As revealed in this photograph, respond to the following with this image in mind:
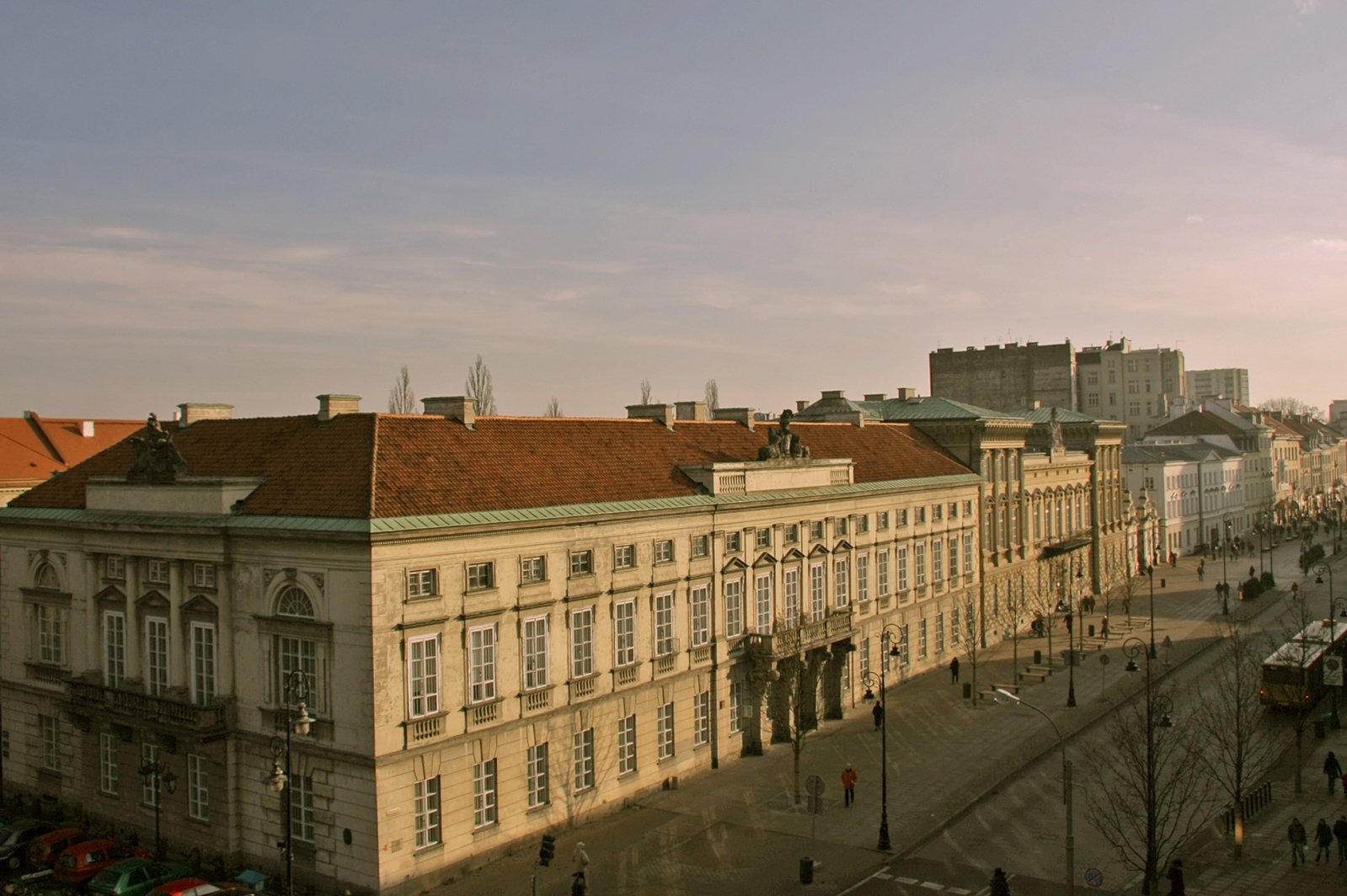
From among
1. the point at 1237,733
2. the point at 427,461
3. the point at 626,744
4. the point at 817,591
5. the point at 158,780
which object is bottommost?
the point at 626,744

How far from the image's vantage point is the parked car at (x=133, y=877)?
3388 centimetres

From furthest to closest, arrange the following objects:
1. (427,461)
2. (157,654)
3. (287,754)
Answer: (157,654) → (427,461) → (287,754)

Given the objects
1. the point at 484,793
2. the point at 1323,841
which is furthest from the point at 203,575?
the point at 1323,841

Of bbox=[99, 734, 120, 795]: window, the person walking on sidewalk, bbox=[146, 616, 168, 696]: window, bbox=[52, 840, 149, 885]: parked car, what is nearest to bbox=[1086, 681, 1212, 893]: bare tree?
the person walking on sidewalk

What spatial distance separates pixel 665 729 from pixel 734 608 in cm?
670

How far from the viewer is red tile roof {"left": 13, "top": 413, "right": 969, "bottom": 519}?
3662 cm

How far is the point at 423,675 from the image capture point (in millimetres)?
34875

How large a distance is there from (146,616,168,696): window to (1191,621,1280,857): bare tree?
36225mm

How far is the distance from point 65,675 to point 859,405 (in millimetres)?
59397

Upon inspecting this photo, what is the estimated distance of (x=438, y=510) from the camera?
119ft

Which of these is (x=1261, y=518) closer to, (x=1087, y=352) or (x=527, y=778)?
(x=1087, y=352)

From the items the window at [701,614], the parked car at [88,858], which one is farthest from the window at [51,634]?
the window at [701,614]

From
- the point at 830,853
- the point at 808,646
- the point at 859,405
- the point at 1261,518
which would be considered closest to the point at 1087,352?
the point at 1261,518

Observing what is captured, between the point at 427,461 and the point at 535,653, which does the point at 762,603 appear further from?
the point at 427,461
